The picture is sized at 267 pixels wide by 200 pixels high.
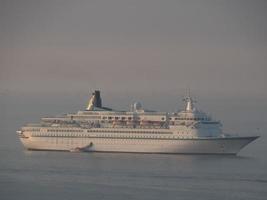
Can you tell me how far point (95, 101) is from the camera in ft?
312

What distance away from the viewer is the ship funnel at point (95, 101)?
94.2 meters

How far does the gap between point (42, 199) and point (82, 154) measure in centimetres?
2551

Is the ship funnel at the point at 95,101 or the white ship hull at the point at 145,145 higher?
the ship funnel at the point at 95,101

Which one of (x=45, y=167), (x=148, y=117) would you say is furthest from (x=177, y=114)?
(x=45, y=167)

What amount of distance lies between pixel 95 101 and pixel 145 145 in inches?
336

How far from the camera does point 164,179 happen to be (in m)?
69.9

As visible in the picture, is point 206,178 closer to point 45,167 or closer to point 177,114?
point 45,167

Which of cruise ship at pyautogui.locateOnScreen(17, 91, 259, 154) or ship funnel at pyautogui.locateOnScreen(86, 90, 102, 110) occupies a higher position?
ship funnel at pyautogui.locateOnScreen(86, 90, 102, 110)

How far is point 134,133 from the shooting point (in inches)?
3492

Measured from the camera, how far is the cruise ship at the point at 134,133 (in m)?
86.8

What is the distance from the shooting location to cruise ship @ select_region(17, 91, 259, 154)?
86.8 metres

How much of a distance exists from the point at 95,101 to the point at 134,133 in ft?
23.9

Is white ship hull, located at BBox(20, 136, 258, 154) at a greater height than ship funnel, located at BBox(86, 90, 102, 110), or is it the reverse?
ship funnel, located at BBox(86, 90, 102, 110)

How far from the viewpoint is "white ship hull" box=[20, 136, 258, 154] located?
86.6 meters
